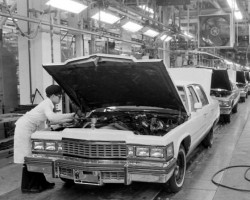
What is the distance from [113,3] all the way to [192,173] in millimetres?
4958

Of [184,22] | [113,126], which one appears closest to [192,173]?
[113,126]

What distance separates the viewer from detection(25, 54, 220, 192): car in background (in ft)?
13.2

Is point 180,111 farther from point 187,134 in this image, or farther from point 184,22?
point 184,22

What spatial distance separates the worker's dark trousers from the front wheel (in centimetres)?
190

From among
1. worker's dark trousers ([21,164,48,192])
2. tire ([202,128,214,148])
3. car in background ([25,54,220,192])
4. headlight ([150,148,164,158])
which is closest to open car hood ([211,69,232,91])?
tire ([202,128,214,148])

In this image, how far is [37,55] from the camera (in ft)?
27.7

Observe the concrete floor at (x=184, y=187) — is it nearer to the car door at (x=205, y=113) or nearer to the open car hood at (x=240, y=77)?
the car door at (x=205, y=113)

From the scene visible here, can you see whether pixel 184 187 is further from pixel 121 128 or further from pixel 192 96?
pixel 192 96

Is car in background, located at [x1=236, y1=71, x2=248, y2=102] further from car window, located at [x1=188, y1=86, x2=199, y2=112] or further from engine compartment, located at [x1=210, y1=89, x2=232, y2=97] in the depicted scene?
car window, located at [x1=188, y1=86, x2=199, y2=112]

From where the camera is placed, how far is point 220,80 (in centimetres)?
1189

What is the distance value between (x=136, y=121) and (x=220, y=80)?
24.2 ft

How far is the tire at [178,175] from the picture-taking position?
15.0ft

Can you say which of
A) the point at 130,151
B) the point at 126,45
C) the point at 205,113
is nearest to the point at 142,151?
the point at 130,151

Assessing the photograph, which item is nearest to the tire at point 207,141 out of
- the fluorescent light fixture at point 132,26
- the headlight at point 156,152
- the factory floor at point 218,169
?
the factory floor at point 218,169
